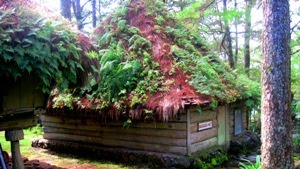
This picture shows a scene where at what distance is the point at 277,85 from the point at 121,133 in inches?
208

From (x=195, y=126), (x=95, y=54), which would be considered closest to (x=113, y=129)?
(x=195, y=126)

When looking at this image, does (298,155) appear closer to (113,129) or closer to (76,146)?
(113,129)

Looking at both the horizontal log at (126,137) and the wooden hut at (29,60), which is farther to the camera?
the horizontal log at (126,137)

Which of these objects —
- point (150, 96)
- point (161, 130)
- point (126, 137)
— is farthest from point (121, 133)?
point (150, 96)

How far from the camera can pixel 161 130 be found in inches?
354

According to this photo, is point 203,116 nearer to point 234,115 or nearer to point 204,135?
point 204,135

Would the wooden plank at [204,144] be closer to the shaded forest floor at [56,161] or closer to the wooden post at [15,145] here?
the shaded forest floor at [56,161]

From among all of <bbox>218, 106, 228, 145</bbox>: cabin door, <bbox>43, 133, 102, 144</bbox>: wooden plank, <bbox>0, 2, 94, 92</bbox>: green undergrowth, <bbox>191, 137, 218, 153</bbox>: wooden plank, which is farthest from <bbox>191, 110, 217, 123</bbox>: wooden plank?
<bbox>0, 2, 94, 92</bbox>: green undergrowth

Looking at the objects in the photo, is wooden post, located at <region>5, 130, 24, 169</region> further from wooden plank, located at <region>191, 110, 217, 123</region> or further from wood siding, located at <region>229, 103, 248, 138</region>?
wood siding, located at <region>229, 103, 248, 138</region>

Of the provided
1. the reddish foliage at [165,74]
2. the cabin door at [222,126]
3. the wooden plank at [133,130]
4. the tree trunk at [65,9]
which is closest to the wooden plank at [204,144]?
the cabin door at [222,126]

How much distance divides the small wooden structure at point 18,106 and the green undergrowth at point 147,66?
2.36 m

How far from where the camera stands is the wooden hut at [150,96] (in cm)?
872

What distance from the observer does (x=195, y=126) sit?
29.1 ft

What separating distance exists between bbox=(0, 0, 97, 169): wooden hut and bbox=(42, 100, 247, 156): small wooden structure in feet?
9.58
